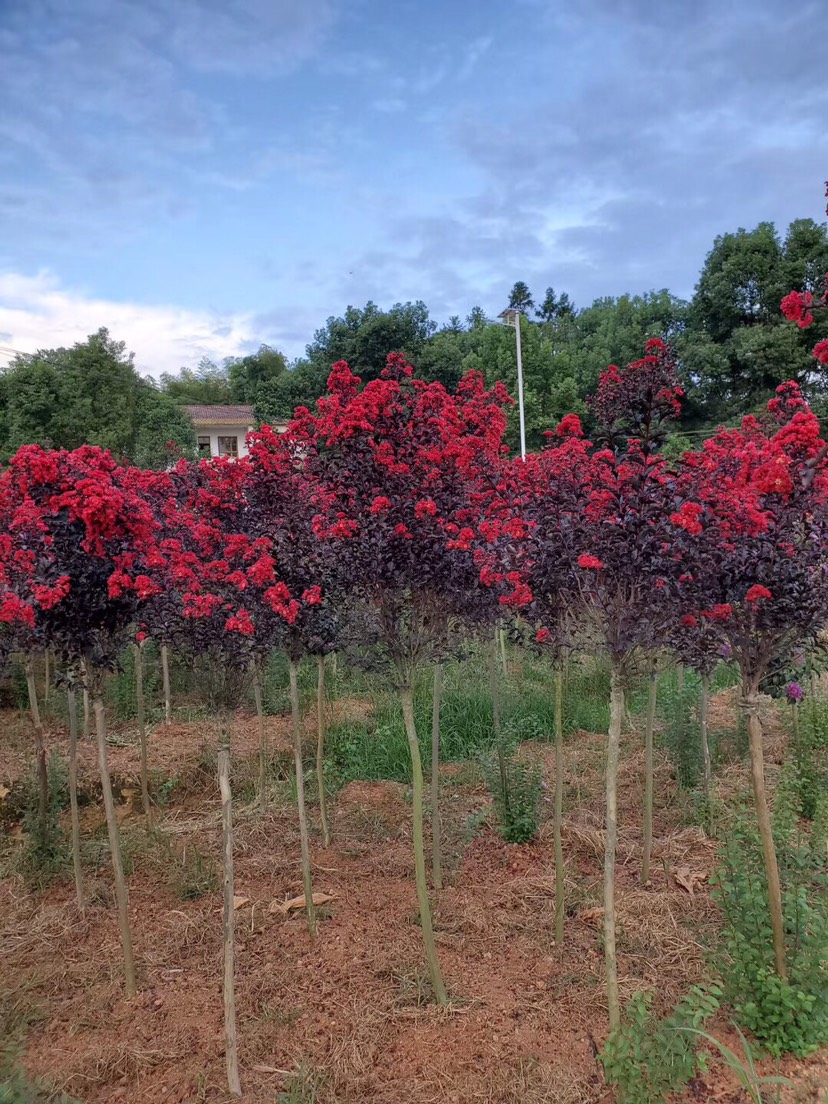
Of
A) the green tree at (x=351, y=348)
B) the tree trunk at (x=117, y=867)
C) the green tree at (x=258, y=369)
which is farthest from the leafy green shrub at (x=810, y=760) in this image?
the green tree at (x=258, y=369)

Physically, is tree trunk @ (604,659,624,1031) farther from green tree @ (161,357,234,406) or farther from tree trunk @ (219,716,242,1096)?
green tree @ (161,357,234,406)

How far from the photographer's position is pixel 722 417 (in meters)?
19.4

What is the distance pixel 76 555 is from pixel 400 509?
4.86 ft

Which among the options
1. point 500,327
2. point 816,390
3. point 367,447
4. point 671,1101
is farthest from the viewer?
point 500,327

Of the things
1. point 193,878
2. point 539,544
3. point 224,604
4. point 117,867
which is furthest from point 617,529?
point 193,878

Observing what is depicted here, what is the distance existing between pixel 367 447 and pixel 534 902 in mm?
3018

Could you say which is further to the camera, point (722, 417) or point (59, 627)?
point (722, 417)

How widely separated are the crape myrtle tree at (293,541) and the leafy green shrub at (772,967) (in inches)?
87.2

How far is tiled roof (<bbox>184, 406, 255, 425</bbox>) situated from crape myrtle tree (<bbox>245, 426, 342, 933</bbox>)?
81.7ft

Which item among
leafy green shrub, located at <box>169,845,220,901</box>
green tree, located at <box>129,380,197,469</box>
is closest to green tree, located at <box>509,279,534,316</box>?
green tree, located at <box>129,380,197,469</box>

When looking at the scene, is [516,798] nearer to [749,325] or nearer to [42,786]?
[42,786]

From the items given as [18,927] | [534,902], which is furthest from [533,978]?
[18,927]

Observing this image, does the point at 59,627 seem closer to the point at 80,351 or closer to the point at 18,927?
the point at 18,927

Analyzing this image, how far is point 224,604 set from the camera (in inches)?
135
